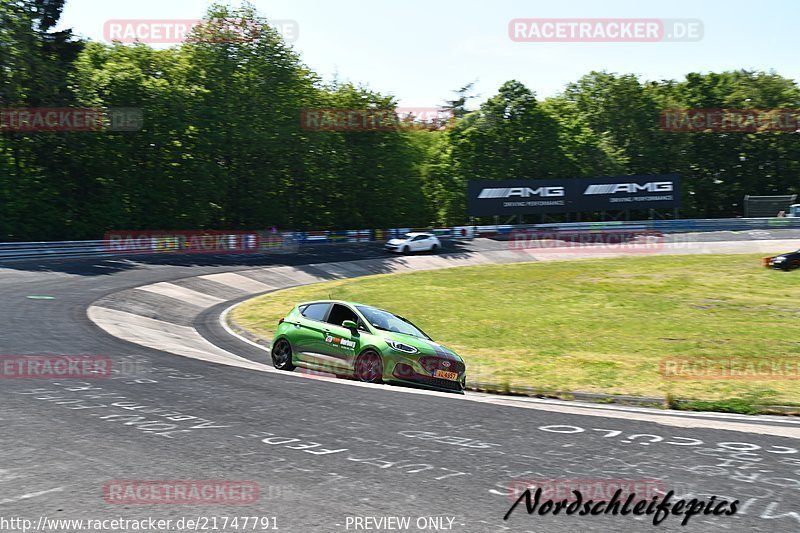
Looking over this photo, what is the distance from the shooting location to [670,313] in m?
25.2

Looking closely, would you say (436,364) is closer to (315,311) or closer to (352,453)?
(315,311)

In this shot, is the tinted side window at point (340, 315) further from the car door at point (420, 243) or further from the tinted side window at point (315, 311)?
the car door at point (420, 243)

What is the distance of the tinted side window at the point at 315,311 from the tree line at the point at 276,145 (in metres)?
33.7

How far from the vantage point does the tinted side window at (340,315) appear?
1436cm

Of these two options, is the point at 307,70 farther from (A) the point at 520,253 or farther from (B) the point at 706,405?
(B) the point at 706,405

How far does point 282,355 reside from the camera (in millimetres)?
15477
